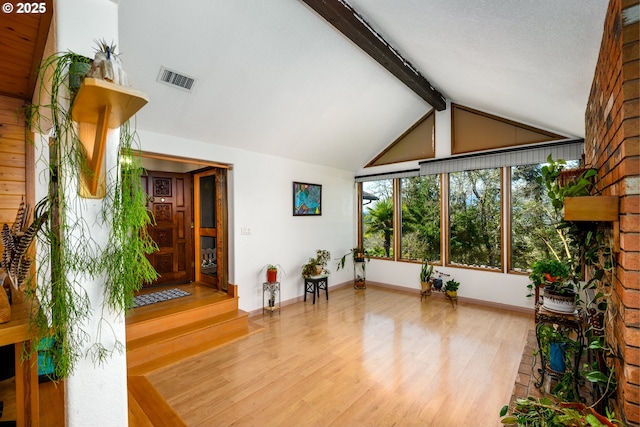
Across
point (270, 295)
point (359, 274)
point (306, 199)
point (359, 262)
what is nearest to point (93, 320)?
point (270, 295)

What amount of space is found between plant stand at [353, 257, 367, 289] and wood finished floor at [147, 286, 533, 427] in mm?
1520

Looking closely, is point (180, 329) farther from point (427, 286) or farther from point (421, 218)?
point (421, 218)

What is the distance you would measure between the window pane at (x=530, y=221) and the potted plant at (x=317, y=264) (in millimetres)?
2938

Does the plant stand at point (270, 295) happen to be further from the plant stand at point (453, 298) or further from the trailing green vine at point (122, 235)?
the trailing green vine at point (122, 235)

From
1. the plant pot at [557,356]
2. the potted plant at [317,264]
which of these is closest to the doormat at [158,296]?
the potted plant at [317,264]

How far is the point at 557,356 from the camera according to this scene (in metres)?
2.20

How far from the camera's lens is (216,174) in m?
4.16

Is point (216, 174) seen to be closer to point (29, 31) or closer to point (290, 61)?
point (290, 61)

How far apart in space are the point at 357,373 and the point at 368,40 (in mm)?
3240

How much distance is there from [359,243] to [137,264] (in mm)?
5288

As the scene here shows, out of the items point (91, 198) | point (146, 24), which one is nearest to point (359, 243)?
point (146, 24)

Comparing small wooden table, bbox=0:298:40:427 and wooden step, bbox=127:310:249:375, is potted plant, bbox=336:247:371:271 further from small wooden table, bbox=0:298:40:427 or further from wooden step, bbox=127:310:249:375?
small wooden table, bbox=0:298:40:427

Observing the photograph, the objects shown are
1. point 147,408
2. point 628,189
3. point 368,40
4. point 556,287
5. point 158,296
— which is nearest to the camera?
point 628,189

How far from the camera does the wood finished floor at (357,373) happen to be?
6.80 feet
